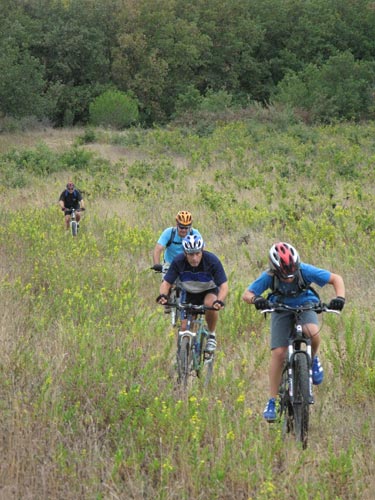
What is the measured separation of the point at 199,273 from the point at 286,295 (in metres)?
1.59

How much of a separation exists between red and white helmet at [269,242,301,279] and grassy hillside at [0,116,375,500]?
3.61 ft

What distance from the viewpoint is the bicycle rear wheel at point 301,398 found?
5.57 m

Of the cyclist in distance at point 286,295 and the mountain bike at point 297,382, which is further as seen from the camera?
the cyclist in distance at point 286,295

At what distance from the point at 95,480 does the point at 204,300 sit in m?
3.20

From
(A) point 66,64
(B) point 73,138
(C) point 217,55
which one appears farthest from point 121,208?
(C) point 217,55

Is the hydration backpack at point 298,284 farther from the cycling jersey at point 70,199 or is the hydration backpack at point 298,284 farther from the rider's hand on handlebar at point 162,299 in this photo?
the cycling jersey at point 70,199

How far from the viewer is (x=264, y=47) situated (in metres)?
64.8

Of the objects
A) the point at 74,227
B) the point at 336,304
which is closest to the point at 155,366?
the point at 336,304

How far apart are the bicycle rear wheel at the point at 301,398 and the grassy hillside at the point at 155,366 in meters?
0.17

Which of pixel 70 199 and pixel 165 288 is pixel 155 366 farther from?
pixel 70 199

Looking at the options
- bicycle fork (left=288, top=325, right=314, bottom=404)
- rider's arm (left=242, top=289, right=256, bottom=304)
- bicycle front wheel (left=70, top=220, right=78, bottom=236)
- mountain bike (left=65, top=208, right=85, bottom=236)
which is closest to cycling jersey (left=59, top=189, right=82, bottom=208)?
mountain bike (left=65, top=208, right=85, bottom=236)

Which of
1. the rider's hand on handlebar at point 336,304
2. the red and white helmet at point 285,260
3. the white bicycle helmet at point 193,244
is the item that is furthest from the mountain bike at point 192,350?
the rider's hand on handlebar at point 336,304

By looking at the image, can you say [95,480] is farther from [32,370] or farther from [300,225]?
[300,225]

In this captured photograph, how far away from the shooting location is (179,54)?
187 feet
